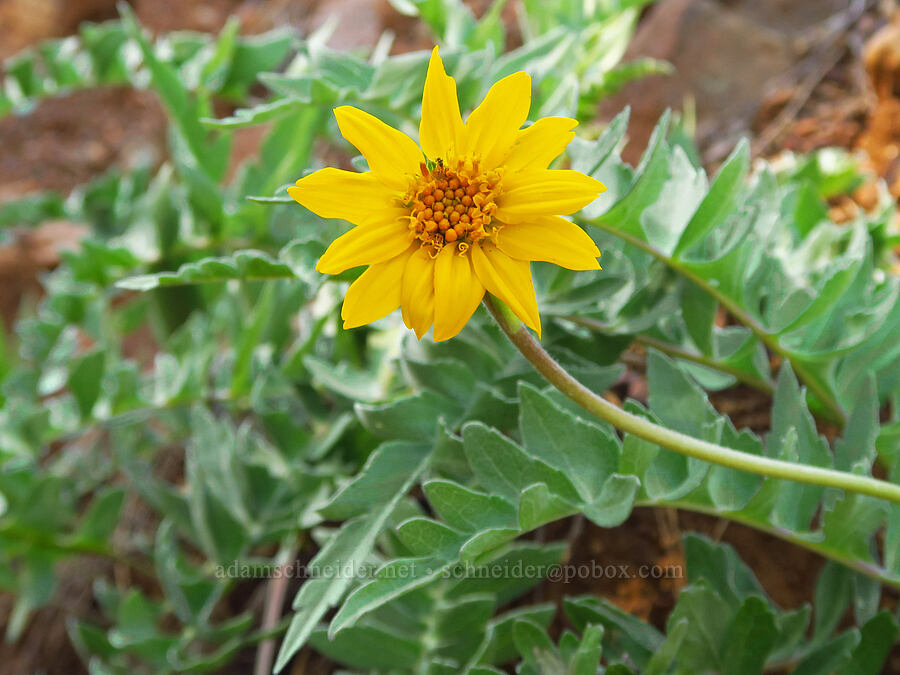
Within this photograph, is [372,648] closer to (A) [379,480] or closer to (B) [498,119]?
(A) [379,480]

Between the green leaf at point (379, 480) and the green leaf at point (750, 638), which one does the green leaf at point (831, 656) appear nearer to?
the green leaf at point (750, 638)

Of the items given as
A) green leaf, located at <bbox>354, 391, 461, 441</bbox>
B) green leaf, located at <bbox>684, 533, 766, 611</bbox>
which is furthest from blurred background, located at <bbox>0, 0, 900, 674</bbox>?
green leaf, located at <bbox>354, 391, 461, 441</bbox>

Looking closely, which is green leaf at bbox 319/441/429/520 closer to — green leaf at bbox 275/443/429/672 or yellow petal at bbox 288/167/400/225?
green leaf at bbox 275/443/429/672

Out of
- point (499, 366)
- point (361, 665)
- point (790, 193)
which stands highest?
point (790, 193)

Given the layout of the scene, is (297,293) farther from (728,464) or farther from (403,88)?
(728,464)

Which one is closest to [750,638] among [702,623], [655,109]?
[702,623]

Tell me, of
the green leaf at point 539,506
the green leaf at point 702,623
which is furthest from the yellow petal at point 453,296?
the green leaf at point 702,623

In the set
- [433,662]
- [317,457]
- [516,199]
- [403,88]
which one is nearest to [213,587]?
[317,457]
